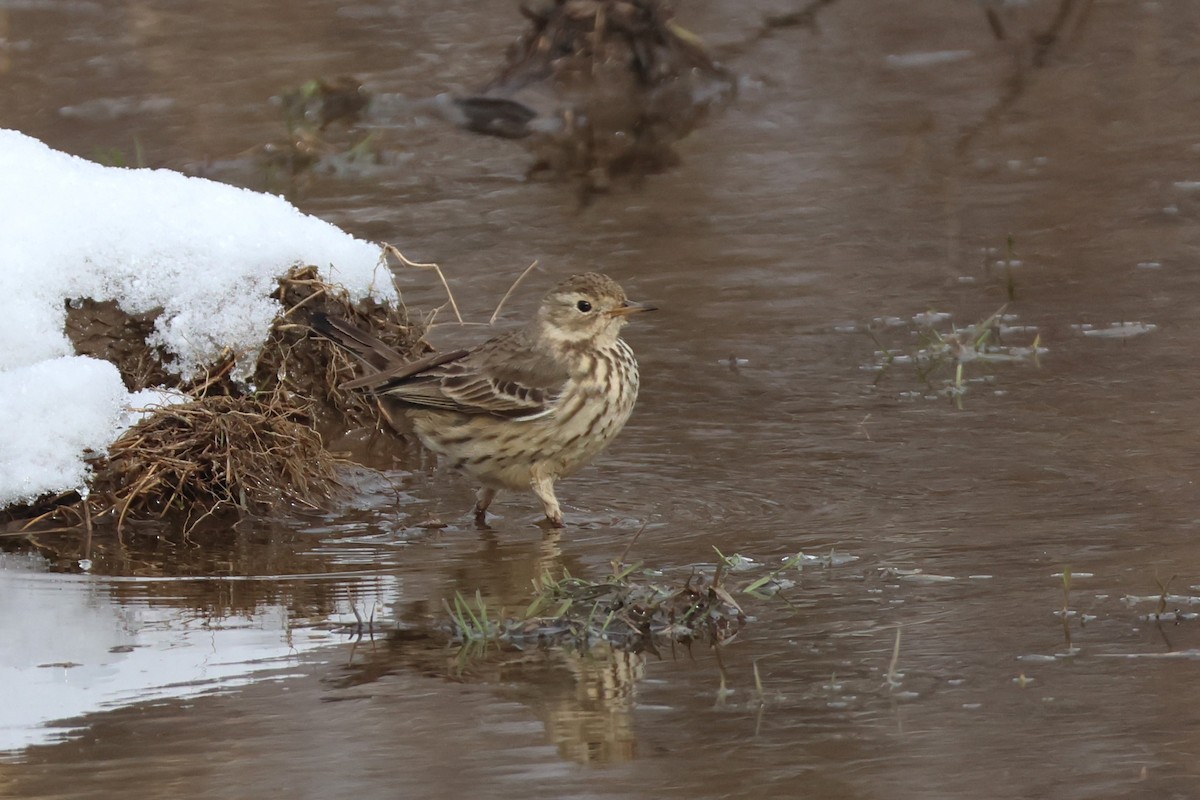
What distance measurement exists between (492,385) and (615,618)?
2.13m

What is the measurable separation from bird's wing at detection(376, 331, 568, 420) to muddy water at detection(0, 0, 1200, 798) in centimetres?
39

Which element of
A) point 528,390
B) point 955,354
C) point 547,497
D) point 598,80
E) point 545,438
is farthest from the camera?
point 598,80

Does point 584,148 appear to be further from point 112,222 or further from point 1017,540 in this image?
point 1017,540

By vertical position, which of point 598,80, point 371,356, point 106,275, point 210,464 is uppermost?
point 598,80

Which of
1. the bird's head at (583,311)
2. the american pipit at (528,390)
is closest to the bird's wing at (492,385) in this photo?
the american pipit at (528,390)

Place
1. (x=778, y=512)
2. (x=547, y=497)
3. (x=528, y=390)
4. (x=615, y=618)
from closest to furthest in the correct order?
(x=615, y=618) < (x=778, y=512) < (x=547, y=497) < (x=528, y=390)

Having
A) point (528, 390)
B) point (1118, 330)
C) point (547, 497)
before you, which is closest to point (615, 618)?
point (547, 497)

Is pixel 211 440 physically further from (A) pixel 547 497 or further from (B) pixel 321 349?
(A) pixel 547 497

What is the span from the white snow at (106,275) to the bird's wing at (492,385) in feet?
2.37

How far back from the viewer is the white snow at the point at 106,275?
7.04m

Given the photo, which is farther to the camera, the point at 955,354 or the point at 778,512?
the point at 955,354

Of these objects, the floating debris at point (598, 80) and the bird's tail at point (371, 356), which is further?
the floating debris at point (598, 80)

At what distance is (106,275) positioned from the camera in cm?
749

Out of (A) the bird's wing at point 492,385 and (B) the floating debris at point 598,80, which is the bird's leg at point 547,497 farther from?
(B) the floating debris at point 598,80
